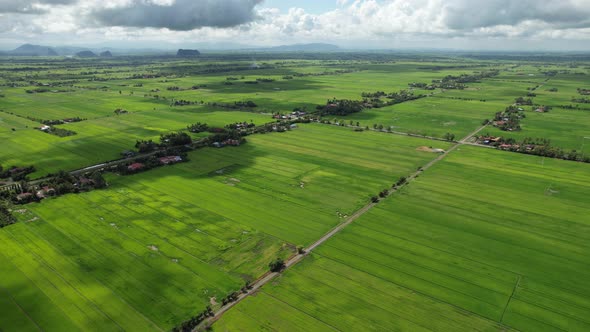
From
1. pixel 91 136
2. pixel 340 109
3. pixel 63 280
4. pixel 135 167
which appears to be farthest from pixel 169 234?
pixel 340 109

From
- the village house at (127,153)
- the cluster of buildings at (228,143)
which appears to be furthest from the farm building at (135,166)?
the cluster of buildings at (228,143)

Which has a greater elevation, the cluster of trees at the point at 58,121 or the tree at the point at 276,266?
the cluster of trees at the point at 58,121

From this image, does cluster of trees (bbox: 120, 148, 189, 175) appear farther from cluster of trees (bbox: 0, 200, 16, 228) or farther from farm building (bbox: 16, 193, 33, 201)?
cluster of trees (bbox: 0, 200, 16, 228)

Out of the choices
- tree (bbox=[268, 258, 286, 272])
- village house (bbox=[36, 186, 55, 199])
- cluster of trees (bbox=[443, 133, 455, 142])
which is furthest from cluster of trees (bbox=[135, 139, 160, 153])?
cluster of trees (bbox=[443, 133, 455, 142])

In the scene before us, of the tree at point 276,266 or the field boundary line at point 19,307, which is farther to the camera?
the tree at point 276,266

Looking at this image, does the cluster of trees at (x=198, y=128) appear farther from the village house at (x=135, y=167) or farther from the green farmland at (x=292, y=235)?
the village house at (x=135, y=167)

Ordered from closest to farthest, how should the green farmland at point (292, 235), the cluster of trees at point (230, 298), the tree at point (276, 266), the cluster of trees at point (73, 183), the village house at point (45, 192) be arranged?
the green farmland at point (292, 235) < the cluster of trees at point (230, 298) < the tree at point (276, 266) < the village house at point (45, 192) < the cluster of trees at point (73, 183)

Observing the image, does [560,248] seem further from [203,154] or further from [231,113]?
[231,113]

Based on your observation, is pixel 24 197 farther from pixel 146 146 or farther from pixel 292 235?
pixel 292 235

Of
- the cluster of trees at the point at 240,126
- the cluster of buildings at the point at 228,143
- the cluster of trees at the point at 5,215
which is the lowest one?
the cluster of trees at the point at 5,215
